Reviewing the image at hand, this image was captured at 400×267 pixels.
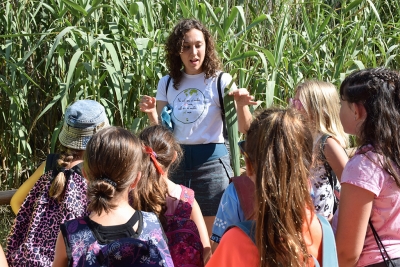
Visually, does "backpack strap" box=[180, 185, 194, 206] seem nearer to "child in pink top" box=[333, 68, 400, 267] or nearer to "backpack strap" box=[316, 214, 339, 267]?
"child in pink top" box=[333, 68, 400, 267]

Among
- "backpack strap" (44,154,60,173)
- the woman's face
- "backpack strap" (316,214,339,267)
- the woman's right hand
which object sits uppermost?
the woman's face

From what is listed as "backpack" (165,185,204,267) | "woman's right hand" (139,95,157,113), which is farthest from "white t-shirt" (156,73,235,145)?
"backpack" (165,185,204,267)

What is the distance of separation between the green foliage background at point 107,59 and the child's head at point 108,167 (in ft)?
4.94

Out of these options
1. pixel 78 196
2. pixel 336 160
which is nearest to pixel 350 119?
pixel 336 160

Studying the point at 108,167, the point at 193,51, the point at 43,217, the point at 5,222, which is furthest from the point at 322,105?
the point at 5,222

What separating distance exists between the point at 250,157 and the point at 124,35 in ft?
6.91

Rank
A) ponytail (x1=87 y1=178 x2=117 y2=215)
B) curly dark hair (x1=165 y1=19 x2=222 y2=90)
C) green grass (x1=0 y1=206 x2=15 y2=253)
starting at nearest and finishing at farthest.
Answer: ponytail (x1=87 y1=178 x2=117 y2=215), curly dark hair (x1=165 y1=19 x2=222 y2=90), green grass (x1=0 y1=206 x2=15 y2=253)

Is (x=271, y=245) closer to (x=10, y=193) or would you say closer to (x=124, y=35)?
(x=10, y=193)

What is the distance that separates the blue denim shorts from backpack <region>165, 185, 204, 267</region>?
2.95 feet

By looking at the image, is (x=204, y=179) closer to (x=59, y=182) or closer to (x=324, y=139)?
(x=324, y=139)

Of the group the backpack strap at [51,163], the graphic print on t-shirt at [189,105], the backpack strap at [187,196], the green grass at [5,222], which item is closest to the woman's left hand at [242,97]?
the graphic print on t-shirt at [189,105]

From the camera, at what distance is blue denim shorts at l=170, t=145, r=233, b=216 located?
305cm

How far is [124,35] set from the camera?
3580 millimetres

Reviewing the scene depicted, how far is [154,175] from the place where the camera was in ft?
6.95
